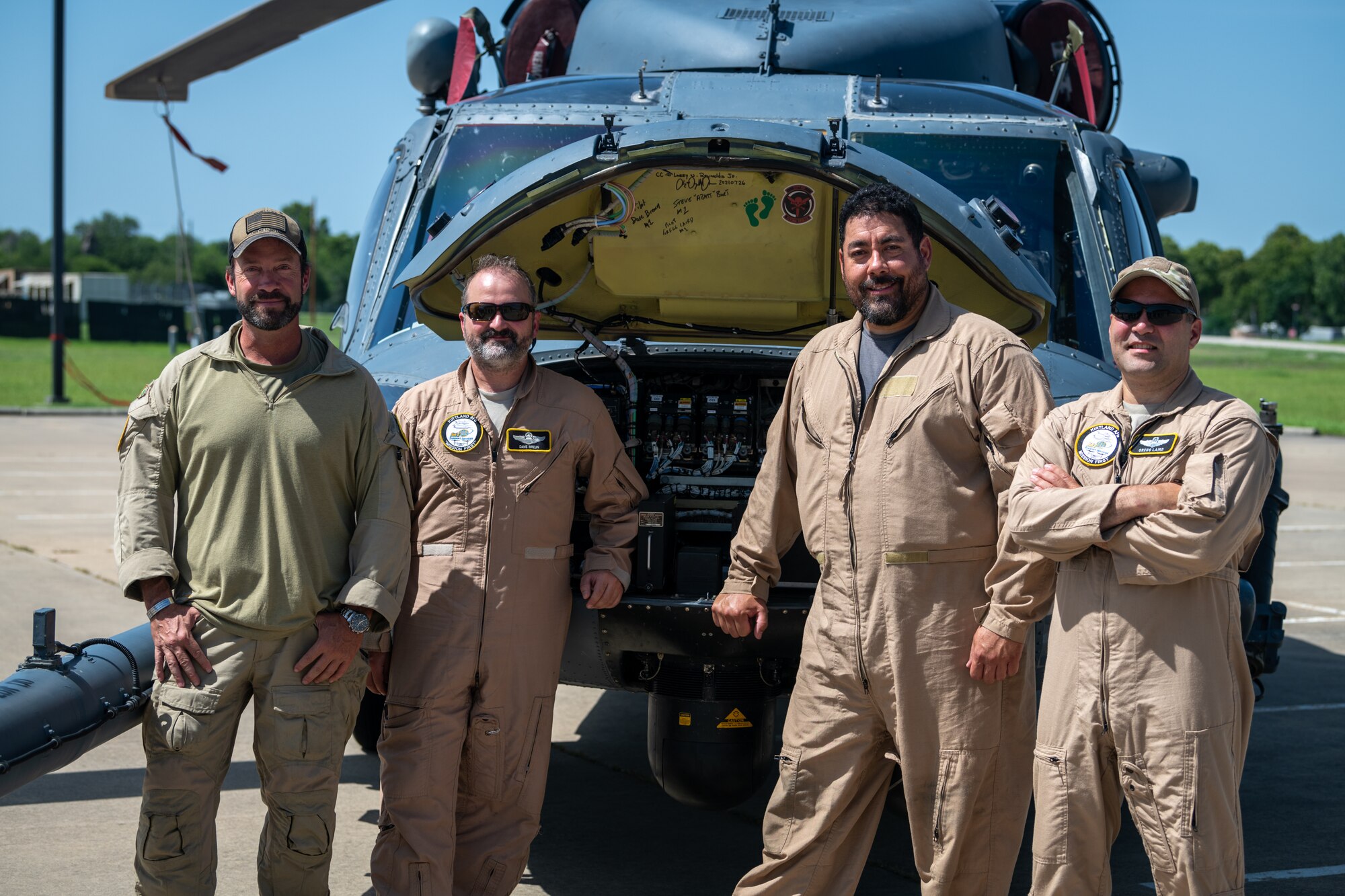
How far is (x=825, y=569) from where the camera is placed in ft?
11.7

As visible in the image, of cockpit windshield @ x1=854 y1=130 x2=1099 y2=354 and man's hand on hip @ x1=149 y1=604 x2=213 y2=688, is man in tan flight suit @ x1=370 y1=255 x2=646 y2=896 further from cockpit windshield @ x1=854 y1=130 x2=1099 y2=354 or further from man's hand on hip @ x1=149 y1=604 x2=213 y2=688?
cockpit windshield @ x1=854 y1=130 x2=1099 y2=354

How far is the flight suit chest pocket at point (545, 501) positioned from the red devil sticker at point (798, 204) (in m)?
1.23

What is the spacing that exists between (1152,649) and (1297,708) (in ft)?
14.4

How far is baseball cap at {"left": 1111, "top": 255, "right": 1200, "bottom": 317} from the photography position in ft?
10.5

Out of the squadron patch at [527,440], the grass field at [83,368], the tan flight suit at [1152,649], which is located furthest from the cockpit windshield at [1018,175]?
the grass field at [83,368]

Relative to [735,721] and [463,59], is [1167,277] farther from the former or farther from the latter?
[463,59]

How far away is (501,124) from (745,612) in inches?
107

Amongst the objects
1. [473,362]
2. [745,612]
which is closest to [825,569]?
[745,612]

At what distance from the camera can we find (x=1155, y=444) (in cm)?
321

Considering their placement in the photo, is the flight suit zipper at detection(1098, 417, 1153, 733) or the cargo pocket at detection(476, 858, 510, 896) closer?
the flight suit zipper at detection(1098, 417, 1153, 733)

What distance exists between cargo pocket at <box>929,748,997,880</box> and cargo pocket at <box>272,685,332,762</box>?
155cm

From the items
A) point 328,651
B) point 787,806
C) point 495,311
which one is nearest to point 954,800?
point 787,806

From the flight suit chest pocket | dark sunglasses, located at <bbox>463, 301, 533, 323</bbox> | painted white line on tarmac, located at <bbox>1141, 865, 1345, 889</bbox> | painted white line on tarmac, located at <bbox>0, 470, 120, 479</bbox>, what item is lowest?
painted white line on tarmac, located at <bbox>0, 470, 120, 479</bbox>

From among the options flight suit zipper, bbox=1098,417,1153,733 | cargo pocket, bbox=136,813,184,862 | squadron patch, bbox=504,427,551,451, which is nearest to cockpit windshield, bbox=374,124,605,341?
squadron patch, bbox=504,427,551,451
